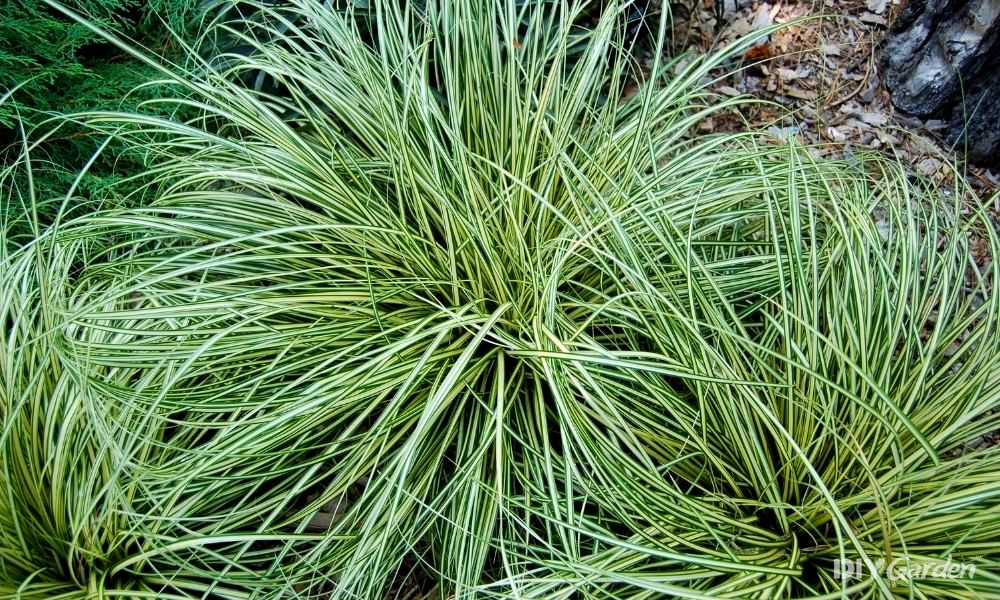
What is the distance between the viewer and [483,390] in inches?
70.6

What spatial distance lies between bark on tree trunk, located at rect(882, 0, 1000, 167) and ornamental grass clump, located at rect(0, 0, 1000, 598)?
2.87 feet

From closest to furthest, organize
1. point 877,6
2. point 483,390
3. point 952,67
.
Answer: point 483,390 < point 952,67 < point 877,6

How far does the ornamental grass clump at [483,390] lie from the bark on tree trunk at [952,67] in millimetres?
874

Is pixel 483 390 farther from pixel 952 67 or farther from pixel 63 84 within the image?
pixel 952 67

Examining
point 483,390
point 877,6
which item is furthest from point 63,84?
point 877,6

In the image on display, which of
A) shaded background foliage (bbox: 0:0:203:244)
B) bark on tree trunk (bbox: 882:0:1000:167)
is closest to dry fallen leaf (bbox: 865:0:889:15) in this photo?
bark on tree trunk (bbox: 882:0:1000:167)

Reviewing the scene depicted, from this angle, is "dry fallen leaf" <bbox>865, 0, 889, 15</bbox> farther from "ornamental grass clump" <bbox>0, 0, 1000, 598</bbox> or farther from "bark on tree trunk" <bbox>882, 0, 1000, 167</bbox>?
"ornamental grass clump" <bbox>0, 0, 1000, 598</bbox>

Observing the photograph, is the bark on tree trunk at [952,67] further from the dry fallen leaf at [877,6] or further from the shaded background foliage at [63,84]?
the shaded background foliage at [63,84]

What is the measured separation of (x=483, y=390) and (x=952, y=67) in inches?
80.5

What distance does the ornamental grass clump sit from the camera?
147cm

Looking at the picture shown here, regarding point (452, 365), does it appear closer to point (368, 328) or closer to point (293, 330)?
point (368, 328)

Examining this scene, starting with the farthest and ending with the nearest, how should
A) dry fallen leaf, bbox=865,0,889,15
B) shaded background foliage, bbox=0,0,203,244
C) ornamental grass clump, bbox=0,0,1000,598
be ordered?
1. dry fallen leaf, bbox=865,0,889,15
2. shaded background foliage, bbox=0,0,203,244
3. ornamental grass clump, bbox=0,0,1000,598

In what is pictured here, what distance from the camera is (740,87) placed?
281cm

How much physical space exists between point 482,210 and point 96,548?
126cm
